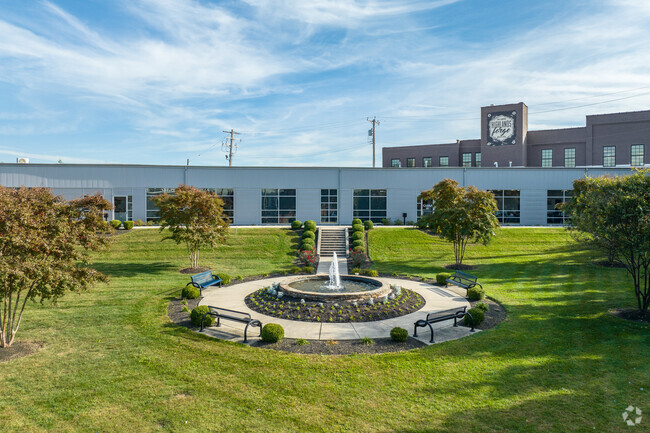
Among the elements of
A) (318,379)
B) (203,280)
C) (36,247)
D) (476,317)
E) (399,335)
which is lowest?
(318,379)

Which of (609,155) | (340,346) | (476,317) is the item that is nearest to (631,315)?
(476,317)

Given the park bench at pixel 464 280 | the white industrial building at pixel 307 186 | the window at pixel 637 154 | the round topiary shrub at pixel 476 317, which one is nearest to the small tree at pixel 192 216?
the park bench at pixel 464 280

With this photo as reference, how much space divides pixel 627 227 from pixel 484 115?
49405 mm

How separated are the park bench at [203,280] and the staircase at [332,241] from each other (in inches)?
441

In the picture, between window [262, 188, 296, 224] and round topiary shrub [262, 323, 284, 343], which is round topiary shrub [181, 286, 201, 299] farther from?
window [262, 188, 296, 224]

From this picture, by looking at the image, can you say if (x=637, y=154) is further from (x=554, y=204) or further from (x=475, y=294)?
(x=475, y=294)

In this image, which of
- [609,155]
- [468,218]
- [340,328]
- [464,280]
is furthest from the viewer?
[609,155]

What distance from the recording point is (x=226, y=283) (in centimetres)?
1877

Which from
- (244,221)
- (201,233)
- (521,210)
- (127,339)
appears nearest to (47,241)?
(127,339)

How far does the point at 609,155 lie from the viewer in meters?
51.7

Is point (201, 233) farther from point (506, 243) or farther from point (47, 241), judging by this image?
point (506, 243)

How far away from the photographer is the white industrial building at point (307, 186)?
37812 mm

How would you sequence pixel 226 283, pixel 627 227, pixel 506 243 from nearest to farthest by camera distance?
pixel 627 227 < pixel 226 283 < pixel 506 243

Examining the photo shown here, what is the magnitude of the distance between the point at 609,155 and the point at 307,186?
41.1m
